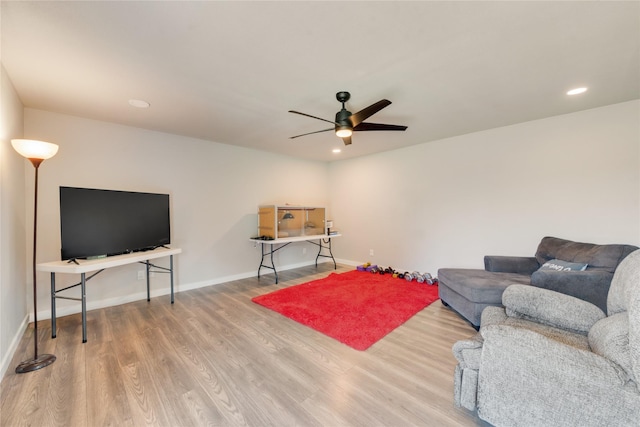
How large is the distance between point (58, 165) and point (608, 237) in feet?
21.5

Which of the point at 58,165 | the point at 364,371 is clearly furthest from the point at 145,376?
the point at 58,165

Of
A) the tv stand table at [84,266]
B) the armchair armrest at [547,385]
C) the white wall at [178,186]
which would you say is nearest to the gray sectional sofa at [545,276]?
the armchair armrest at [547,385]

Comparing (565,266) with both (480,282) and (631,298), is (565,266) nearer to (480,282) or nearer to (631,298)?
(480,282)

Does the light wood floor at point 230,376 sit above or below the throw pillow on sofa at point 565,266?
below

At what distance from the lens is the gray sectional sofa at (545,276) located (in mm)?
2244

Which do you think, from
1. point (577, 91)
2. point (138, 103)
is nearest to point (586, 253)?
point (577, 91)

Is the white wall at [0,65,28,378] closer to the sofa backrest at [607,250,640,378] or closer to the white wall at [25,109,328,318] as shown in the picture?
the white wall at [25,109,328,318]

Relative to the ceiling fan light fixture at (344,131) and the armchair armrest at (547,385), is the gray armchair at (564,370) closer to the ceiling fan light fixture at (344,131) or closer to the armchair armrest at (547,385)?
the armchair armrest at (547,385)

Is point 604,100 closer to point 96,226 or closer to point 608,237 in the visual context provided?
point 608,237

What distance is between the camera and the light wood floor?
1578 millimetres

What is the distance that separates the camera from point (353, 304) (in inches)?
132

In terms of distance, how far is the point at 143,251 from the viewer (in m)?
3.34

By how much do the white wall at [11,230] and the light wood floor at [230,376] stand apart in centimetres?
23

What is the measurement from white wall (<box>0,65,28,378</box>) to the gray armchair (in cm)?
328
